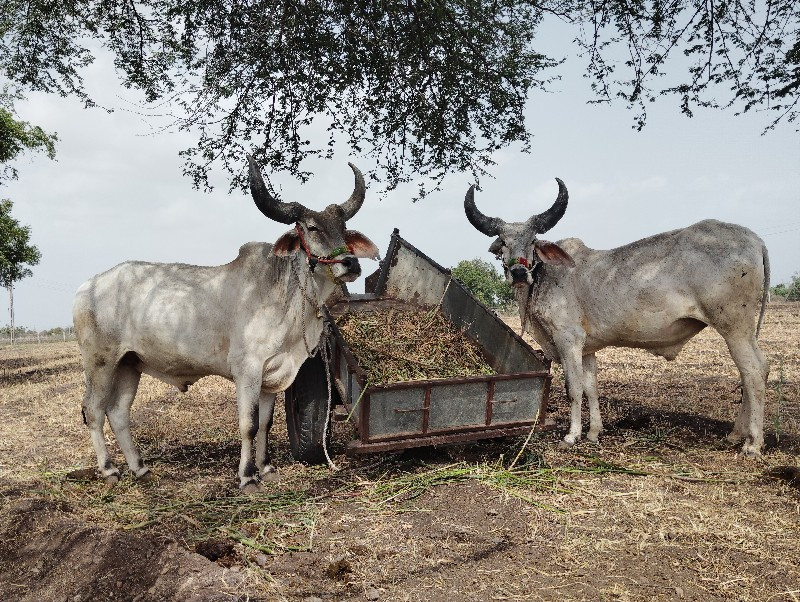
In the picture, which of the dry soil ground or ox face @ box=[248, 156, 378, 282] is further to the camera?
ox face @ box=[248, 156, 378, 282]

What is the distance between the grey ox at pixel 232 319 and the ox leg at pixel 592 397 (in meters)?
3.25

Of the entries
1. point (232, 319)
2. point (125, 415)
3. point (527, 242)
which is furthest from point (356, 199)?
point (125, 415)

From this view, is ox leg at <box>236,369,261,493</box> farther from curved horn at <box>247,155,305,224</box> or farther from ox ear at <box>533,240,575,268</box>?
ox ear at <box>533,240,575,268</box>

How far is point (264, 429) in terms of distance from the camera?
596 centimetres

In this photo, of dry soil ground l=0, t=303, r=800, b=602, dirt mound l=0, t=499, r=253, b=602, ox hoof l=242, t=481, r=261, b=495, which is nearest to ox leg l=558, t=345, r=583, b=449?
dry soil ground l=0, t=303, r=800, b=602

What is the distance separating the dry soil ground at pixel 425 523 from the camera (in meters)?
3.90

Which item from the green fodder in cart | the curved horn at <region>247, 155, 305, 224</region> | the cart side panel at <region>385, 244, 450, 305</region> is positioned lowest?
the green fodder in cart

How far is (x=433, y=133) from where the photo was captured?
Answer: 8461 mm

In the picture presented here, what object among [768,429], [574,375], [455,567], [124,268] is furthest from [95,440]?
[768,429]

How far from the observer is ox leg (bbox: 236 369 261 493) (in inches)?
215

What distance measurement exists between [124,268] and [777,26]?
7795mm

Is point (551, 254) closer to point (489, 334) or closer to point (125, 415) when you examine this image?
point (489, 334)

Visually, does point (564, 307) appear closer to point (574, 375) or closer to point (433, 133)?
point (574, 375)

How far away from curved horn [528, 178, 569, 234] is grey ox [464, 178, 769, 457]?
11 mm
